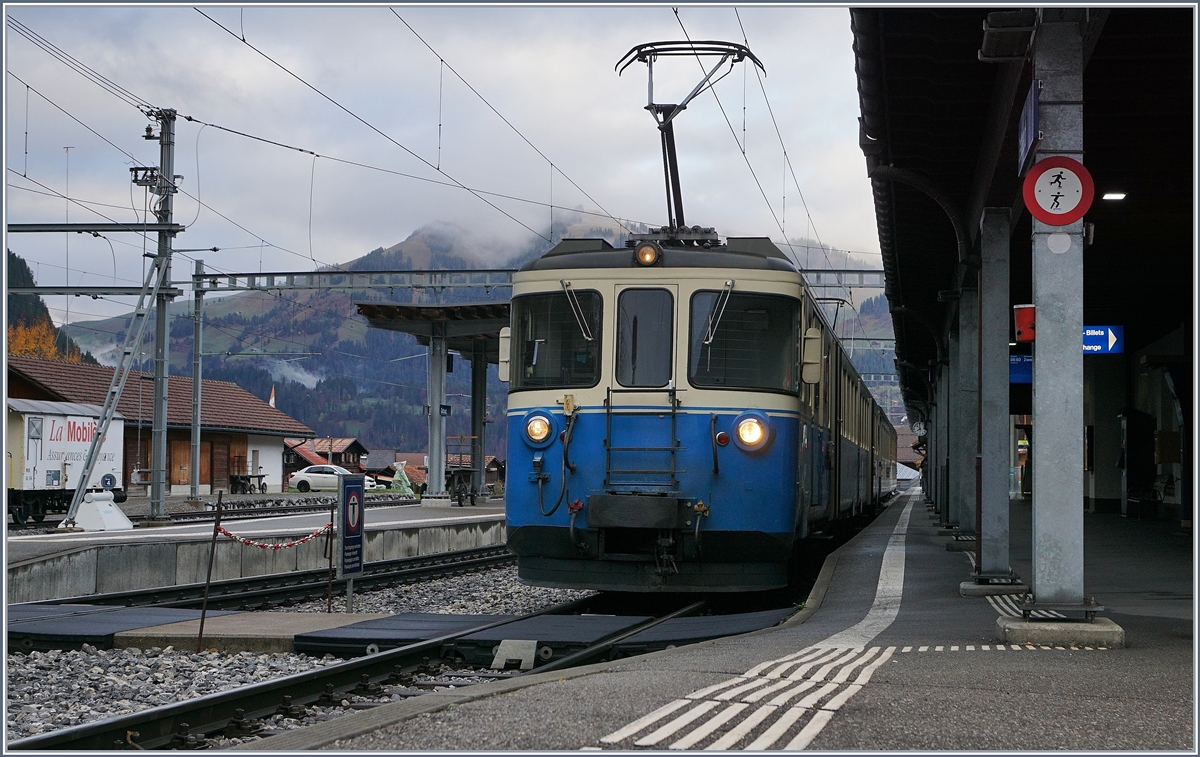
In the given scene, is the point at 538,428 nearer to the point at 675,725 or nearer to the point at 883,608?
the point at 883,608

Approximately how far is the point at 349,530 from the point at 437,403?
2510 cm

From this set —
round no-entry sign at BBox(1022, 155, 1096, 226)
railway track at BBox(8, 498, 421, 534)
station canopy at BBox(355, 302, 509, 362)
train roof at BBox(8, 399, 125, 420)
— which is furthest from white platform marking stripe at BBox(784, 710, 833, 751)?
station canopy at BBox(355, 302, 509, 362)

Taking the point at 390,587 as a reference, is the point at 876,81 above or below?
above

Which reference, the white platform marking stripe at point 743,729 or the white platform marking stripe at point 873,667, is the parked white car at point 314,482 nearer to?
the white platform marking stripe at point 873,667

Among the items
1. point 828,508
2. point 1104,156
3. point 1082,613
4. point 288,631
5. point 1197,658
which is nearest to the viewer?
point 1197,658

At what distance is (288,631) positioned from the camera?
9211 millimetres

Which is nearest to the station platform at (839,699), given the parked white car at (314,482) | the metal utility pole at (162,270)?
the metal utility pole at (162,270)

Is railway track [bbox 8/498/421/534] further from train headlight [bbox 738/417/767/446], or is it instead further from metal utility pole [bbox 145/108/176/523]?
train headlight [bbox 738/417/767/446]

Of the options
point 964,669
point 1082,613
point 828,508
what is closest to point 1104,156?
point 828,508

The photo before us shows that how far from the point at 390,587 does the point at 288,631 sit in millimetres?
6044

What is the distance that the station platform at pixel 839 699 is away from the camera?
4.68 meters

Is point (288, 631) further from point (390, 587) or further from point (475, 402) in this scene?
point (475, 402)

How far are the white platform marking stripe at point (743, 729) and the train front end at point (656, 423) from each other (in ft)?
16.2

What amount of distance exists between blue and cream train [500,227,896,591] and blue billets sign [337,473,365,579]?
1.79 m
